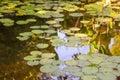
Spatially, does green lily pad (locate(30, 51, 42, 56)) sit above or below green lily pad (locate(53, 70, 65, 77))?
above

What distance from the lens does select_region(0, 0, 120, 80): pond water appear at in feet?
7.59

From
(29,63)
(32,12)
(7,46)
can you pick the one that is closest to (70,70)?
(29,63)

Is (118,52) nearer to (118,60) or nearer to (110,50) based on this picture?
(110,50)

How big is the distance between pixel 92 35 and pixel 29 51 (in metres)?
0.81

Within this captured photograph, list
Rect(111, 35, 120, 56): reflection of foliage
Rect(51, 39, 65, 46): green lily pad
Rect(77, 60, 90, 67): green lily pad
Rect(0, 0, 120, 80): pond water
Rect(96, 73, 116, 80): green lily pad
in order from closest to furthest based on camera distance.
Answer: Rect(96, 73, 116, 80): green lily pad → Rect(77, 60, 90, 67): green lily pad → Rect(0, 0, 120, 80): pond water → Rect(111, 35, 120, 56): reflection of foliage → Rect(51, 39, 65, 46): green lily pad

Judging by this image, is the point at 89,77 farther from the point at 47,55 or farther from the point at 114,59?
the point at 47,55

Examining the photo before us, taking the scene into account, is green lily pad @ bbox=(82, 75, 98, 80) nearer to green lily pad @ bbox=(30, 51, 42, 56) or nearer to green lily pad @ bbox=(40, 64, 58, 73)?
green lily pad @ bbox=(40, 64, 58, 73)

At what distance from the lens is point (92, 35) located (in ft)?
9.77

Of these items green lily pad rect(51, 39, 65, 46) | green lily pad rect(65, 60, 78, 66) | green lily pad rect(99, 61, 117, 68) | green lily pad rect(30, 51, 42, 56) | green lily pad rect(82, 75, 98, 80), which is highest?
green lily pad rect(51, 39, 65, 46)

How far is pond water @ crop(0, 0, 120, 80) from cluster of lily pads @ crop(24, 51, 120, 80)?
1cm

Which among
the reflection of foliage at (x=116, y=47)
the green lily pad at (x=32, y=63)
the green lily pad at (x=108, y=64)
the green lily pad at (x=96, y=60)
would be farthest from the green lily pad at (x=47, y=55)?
the reflection of foliage at (x=116, y=47)

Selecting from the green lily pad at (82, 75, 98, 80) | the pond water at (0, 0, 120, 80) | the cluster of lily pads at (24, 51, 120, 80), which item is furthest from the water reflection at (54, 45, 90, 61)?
the green lily pad at (82, 75, 98, 80)

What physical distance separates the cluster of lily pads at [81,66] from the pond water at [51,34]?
13 millimetres

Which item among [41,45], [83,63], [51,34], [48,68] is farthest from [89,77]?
[51,34]
